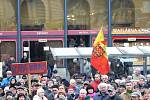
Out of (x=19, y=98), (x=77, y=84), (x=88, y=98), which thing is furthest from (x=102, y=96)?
(x=77, y=84)

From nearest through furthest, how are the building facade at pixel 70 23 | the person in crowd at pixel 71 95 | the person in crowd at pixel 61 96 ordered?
the person in crowd at pixel 61 96
the person in crowd at pixel 71 95
the building facade at pixel 70 23

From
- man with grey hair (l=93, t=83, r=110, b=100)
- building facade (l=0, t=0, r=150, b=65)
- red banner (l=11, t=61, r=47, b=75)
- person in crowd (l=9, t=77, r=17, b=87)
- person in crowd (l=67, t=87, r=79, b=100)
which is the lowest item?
person in crowd (l=67, t=87, r=79, b=100)

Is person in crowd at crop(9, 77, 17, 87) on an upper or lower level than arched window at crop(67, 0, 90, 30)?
lower

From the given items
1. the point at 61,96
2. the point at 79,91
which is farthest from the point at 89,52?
the point at 61,96

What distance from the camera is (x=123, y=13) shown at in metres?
27.7

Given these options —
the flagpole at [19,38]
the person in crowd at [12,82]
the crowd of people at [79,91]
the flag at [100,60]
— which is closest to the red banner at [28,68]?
the crowd of people at [79,91]

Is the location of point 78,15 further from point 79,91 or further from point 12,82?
point 79,91

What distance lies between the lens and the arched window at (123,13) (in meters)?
27.7

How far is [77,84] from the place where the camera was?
16.7 m

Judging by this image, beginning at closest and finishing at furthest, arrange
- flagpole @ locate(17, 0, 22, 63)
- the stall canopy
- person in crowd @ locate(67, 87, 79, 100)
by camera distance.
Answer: person in crowd @ locate(67, 87, 79, 100) < the stall canopy < flagpole @ locate(17, 0, 22, 63)

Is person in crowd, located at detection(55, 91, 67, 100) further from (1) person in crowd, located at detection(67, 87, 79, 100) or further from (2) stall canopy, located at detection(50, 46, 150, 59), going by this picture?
(2) stall canopy, located at detection(50, 46, 150, 59)

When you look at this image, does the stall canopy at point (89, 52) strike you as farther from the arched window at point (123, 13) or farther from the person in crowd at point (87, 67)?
the arched window at point (123, 13)

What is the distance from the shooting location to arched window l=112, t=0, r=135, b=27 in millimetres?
27688

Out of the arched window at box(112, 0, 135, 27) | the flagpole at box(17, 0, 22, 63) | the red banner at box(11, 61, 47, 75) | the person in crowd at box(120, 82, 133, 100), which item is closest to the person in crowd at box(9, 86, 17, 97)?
the red banner at box(11, 61, 47, 75)
